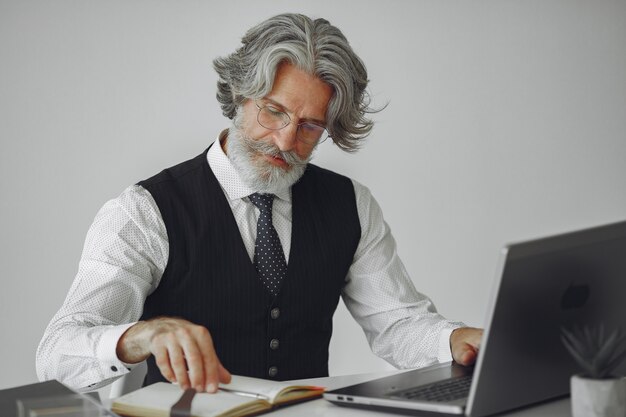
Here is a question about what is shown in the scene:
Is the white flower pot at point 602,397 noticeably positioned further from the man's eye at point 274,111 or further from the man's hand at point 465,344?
the man's eye at point 274,111

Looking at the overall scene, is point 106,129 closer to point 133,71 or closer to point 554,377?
point 133,71

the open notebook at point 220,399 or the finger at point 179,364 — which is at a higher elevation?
the finger at point 179,364

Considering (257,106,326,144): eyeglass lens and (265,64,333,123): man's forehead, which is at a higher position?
(265,64,333,123): man's forehead

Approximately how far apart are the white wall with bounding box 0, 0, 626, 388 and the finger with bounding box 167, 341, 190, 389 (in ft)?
5.72

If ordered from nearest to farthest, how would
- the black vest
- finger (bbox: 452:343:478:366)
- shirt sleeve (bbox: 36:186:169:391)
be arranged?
shirt sleeve (bbox: 36:186:169:391) → finger (bbox: 452:343:478:366) → the black vest

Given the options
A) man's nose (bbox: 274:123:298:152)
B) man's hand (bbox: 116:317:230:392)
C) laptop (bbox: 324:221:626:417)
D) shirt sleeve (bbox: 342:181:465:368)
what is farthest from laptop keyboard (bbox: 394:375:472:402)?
man's nose (bbox: 274:123:298:152)

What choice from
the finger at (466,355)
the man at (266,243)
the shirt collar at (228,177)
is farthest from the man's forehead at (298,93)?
the finger at (466,355)

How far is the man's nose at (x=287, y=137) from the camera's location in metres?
1.95

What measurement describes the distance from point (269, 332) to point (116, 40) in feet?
4.43

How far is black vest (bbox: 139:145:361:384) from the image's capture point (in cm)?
195

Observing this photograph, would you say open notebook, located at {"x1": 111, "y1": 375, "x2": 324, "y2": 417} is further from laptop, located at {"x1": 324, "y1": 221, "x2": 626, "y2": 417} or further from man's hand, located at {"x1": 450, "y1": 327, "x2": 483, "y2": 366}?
man's hand, located at {"x1": 450, "y1": 327, "x2": 483, "y2": 366}

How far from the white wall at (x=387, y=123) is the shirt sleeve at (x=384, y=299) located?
1.03 m

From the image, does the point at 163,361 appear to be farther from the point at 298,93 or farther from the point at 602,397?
the point at 298,93

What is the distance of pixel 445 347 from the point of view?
6.06 feet
